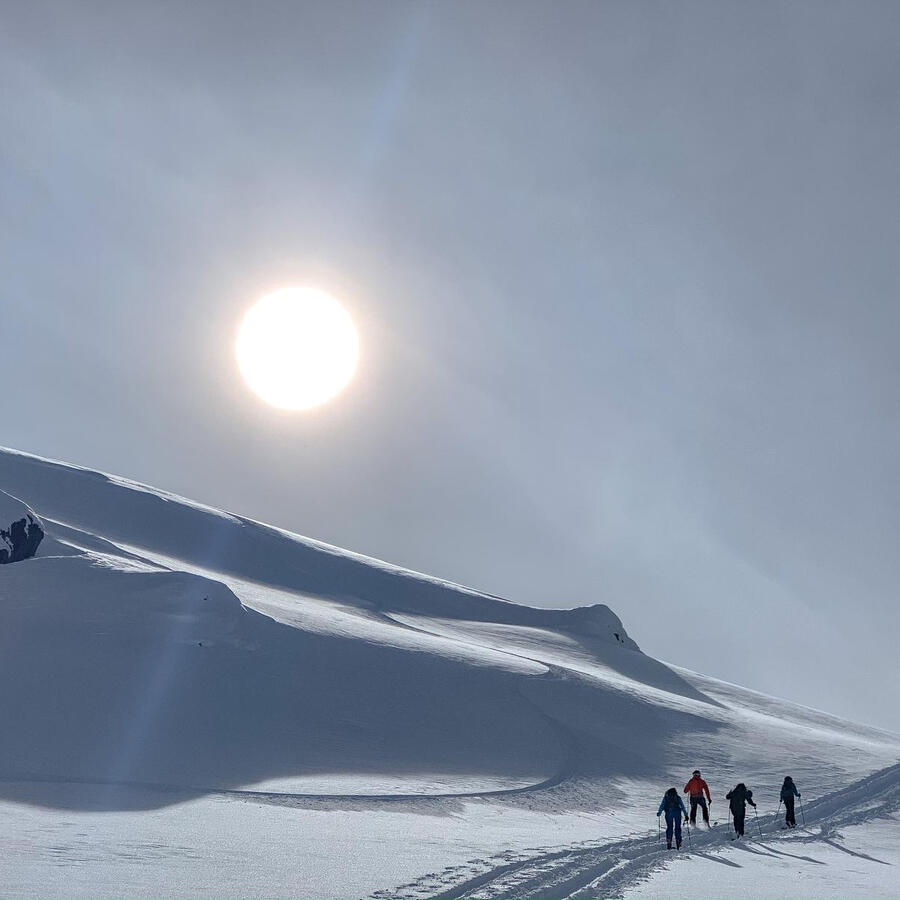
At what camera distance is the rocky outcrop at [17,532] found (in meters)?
37.0

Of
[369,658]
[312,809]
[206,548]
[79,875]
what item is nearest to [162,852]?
[79,875]

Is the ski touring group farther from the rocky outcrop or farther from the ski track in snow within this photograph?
the rocky outcrop

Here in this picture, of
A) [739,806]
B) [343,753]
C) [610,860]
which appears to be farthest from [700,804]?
[343,753]

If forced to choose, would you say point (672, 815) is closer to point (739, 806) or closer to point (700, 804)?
point (739, 806)

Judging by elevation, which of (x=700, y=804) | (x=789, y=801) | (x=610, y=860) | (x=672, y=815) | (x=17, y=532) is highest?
(x=17, y=532)

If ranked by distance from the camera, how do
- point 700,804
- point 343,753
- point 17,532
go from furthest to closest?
point 17,532
point 343,753
point 700,804

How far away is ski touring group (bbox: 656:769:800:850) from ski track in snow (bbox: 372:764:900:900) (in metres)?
0.29

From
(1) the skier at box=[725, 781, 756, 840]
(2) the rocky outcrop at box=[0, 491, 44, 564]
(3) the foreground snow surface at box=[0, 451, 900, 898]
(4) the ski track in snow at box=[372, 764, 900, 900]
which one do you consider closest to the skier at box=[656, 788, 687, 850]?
(4) the ski track in snow at box=[372, 764, 900, 900]

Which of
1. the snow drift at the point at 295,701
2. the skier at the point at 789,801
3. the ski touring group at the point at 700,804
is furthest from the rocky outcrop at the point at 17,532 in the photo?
the skier at the point at 789,801

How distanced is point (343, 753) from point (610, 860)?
35.9 ft

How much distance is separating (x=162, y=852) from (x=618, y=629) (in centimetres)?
4623

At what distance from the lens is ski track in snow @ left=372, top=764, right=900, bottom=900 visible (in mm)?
14701

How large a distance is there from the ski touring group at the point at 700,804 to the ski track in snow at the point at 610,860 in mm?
290

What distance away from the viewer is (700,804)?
2461cm
